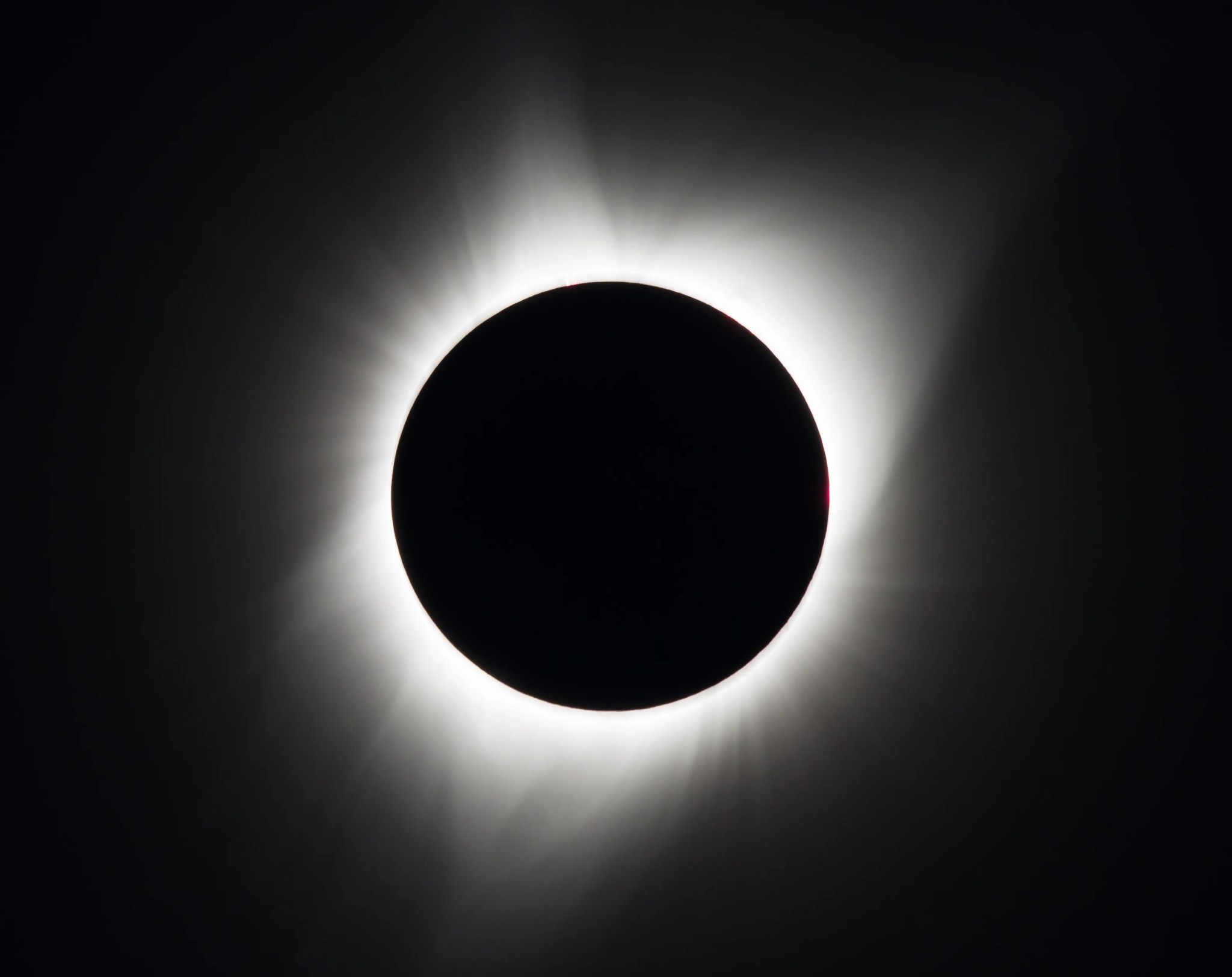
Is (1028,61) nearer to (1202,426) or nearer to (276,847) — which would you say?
(1202,426)

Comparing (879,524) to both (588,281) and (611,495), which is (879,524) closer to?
(611,495)

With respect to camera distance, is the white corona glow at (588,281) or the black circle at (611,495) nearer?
the black circle at (611,495)

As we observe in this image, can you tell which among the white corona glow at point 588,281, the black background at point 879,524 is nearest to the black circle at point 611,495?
the white corona glow at point 588,281

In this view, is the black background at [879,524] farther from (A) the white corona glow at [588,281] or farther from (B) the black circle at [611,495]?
(B) the black circle at [611,495]

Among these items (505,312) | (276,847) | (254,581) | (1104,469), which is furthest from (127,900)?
(1104,469)

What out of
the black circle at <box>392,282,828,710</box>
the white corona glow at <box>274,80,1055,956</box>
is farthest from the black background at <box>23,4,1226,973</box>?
the black circle at <box>392,282,828,710</box>

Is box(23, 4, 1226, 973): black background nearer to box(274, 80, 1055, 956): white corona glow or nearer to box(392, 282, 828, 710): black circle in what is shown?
box(274, 80, 1055, 956): white corona glow
